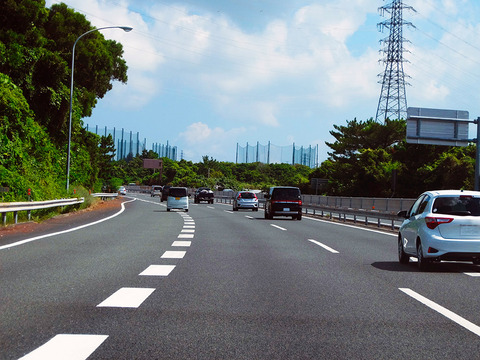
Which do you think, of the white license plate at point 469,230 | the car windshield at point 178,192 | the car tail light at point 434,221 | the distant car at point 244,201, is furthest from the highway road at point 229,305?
the distant car at point 244,201

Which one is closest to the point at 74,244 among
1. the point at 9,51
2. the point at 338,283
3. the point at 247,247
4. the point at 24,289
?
the point at 247,247

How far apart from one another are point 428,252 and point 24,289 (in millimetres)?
6731

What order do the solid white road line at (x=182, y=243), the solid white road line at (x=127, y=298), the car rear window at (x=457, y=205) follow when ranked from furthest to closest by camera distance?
the solid white road line at (x=182, y=243) → the car rear window at (x=457, y=205) → the solid white road line at (x=127, y=298)

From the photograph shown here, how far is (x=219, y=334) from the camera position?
17.8ft

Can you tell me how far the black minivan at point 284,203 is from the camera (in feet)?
99.6

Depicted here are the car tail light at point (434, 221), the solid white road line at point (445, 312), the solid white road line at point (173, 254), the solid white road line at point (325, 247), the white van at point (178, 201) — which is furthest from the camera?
the white van at point (178, 201)

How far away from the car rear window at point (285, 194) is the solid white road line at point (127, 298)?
23.0 metres

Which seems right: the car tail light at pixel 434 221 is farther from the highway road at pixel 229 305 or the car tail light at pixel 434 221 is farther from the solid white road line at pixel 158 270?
the solid white road line at pixel 158 270

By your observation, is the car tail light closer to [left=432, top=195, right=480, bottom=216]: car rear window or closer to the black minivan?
[left=432, top=195, right=480, bottom=216]: car rear window

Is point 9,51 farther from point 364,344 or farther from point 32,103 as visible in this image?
point 364,344

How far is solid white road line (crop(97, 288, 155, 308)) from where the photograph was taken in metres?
6.76

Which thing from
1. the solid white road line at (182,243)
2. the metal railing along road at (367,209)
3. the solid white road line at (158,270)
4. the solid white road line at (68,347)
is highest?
the metal railing along road at (367,209)

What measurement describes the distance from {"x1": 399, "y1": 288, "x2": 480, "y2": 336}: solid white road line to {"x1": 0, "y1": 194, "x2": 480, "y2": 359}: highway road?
0.02 m

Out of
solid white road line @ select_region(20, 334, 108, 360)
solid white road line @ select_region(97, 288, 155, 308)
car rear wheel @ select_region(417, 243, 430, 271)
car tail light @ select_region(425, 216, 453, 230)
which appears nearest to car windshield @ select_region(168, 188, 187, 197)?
car rear wheel @ select_region(417, 243, 430, 271)
